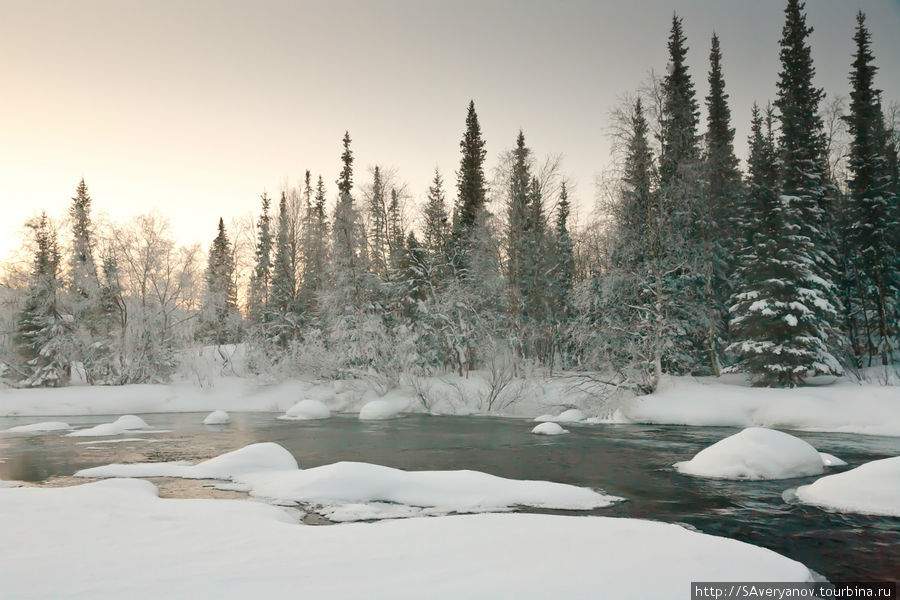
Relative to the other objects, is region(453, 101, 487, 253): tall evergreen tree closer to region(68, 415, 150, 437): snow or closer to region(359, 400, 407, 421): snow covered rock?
region(359, 400, 407, 421): snow covered rock

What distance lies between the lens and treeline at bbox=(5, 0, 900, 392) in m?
26.3

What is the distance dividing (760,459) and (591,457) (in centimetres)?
455

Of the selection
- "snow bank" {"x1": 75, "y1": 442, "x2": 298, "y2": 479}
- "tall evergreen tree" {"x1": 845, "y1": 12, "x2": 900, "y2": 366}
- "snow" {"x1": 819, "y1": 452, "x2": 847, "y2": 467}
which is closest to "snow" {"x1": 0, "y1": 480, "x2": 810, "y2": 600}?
"snow bank" {"x1": 75, "y1": 442, "x2": 298, "y2": 479}

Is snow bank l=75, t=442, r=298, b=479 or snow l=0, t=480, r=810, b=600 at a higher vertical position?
snow l=0, t=480, r=810, b=600

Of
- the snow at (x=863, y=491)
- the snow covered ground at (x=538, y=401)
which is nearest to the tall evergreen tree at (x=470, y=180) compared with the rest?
the snow covered ground at (x=538, y=401)

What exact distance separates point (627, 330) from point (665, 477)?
43.7 ft

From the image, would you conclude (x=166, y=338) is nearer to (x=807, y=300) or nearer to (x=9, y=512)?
(x=9, y=512)

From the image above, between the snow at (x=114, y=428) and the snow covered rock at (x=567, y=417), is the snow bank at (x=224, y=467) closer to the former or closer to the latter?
the snow at (x=114, y=428)

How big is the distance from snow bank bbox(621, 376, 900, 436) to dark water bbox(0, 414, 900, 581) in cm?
146

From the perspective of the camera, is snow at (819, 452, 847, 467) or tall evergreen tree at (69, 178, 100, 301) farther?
tall evergreen tree at (69, 178, 100, 301)

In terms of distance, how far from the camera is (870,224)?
101ft

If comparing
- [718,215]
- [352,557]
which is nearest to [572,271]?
[718,215]

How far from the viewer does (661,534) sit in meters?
7.66

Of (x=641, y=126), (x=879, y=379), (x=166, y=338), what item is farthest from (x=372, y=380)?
(x=879, y=379)
